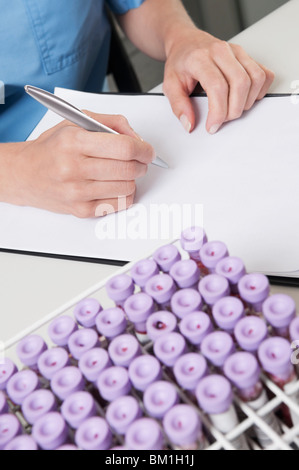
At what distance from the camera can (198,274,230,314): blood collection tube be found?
344mm

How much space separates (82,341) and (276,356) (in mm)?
129

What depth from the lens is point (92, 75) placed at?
970 mm

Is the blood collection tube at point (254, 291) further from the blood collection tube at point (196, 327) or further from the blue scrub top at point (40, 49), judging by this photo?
the blue scrub top at point (40, 49)

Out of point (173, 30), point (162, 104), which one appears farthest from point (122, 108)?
point (173, 30)

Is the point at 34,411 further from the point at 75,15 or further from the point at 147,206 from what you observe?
the point at 75,15

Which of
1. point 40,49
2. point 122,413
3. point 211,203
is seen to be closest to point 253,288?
point 122,413

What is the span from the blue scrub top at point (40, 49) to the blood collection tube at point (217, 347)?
1.92 feet

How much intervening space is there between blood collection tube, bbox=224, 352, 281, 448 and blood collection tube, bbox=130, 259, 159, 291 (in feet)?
0.31

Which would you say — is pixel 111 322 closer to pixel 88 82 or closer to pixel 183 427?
pixel 183 427

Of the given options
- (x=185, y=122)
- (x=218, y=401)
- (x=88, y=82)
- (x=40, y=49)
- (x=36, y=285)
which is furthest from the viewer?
(x=88, y=82)

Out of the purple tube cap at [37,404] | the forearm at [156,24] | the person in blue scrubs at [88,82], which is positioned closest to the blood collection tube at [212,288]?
the purple tube cap at [37,404]

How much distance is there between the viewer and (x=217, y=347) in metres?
0.32

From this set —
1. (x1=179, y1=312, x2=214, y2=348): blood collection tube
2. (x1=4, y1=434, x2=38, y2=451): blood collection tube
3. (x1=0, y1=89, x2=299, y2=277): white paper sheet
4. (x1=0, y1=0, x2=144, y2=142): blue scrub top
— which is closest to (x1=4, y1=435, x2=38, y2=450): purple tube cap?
(x1=4, y1=434, x2=38, y2=451): blood collection tube

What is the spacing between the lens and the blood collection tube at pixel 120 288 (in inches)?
15.0
